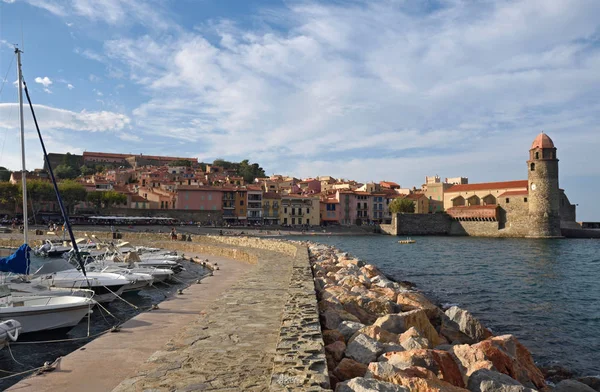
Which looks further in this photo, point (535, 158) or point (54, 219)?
point (535, 158)

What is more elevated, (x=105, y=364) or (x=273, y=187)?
(x=273, y=187)

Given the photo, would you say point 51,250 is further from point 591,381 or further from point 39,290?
point 591,381

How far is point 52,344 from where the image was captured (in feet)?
32.0

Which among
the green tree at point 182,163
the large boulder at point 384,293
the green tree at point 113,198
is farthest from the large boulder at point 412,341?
the green tree at point 182,163

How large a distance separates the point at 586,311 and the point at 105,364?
16.1 m

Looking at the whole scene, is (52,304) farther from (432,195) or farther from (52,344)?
(432,195)

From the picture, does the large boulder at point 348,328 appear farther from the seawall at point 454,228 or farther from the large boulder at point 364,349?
the seawall at point 454,228

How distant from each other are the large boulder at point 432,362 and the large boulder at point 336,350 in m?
0.61

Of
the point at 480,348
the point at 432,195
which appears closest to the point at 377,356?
the point at 480,348

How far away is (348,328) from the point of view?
784 centimetres

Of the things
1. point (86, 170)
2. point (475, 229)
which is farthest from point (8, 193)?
point (475, 229)

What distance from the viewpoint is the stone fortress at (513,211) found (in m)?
70.0

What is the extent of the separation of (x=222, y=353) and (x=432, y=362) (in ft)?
8.85

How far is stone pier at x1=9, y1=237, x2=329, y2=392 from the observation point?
194 inches
